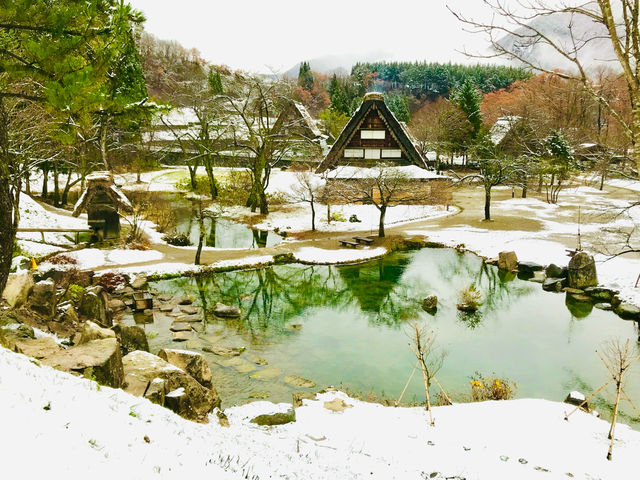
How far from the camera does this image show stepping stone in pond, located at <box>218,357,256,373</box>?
38.7 ft

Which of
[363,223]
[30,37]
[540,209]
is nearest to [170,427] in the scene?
[30,37]

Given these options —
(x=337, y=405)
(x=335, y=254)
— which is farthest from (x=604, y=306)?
(x=337, y=405)

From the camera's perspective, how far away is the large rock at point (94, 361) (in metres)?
7.08

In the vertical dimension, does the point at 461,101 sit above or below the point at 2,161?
above

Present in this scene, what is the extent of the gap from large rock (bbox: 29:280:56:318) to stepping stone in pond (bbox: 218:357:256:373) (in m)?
4.91

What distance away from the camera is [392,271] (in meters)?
21.1

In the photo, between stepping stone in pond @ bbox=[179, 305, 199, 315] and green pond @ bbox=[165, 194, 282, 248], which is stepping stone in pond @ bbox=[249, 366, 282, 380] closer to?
stepping stone in pond @ bbox=[179, 305, 199, 315]

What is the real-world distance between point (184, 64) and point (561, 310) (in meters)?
57.9

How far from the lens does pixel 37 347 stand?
809 centimetres

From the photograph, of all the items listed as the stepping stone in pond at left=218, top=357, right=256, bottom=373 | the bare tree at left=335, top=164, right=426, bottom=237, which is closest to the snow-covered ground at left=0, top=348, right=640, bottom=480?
the stepping stone in pond at left=218, top=357, right=256, bottom=373

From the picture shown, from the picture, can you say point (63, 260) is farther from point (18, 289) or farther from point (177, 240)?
point (177, 240)

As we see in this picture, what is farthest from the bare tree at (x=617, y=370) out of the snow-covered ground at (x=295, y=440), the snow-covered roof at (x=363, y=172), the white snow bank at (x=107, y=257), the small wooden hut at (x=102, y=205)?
the snow-covered roof at (x=363, y=172)

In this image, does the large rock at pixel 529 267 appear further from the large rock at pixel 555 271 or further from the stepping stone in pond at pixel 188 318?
the stepping stone in pond at pixel 188 318

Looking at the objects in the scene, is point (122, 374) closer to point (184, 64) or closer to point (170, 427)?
point (170, 427)
